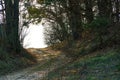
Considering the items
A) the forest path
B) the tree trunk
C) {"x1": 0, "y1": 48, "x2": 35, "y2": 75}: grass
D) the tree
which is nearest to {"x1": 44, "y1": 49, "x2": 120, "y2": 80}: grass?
the forest path

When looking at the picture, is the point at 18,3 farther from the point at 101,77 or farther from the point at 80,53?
the point at 101,77

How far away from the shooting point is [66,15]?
59.8ft

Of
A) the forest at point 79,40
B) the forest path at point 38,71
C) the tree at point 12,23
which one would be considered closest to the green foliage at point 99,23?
the forest at point 79,40

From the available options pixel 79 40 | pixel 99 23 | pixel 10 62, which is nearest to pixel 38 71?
pixel 79 40

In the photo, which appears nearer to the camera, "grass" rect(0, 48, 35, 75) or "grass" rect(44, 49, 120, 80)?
"grass" rect(44, 49, 120, 80)

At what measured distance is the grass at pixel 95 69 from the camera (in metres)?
12.2

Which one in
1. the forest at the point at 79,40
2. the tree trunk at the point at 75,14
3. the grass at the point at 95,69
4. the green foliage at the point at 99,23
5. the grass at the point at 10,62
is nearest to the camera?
the grass at the point at 95,69

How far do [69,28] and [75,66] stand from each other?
180 inches

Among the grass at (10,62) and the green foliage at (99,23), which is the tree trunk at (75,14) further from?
the grass at (10,62)

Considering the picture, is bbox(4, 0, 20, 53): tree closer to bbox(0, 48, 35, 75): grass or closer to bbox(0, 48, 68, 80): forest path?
bbox(0, 48, 35, 75): grass

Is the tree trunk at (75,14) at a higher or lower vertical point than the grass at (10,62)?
higher

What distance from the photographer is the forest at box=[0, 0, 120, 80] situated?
13516 millimetres

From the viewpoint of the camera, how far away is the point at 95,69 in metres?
13.2

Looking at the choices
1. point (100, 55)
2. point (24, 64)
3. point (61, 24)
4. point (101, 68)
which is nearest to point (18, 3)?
point (24, 64)
